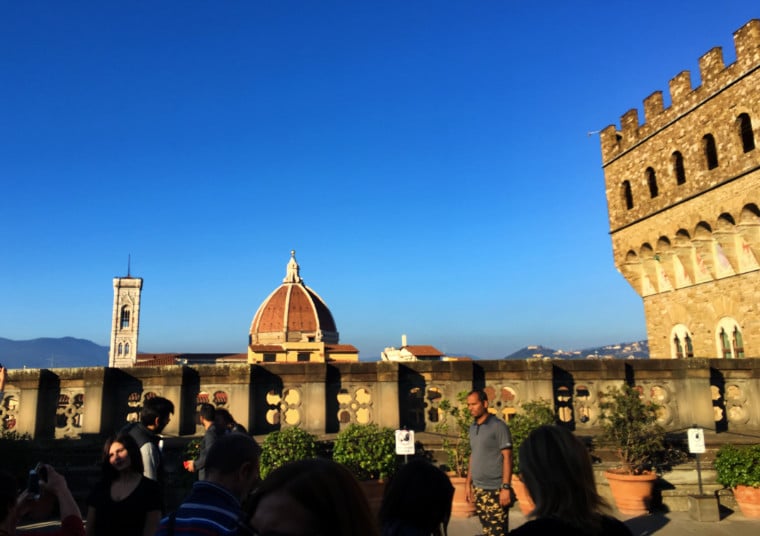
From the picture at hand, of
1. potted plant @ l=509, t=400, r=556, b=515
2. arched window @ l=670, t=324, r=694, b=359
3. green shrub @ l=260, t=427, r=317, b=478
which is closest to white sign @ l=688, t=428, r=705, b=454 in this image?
potted plant @ l=509, t=400, r=556, b=515

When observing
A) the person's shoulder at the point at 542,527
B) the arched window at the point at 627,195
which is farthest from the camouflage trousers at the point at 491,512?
the arched window at the point at 627,195

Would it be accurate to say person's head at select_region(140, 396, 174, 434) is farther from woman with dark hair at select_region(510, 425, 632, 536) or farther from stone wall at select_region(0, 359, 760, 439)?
stone wall at select_region(0, 359, 760, 439)

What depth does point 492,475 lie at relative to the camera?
17.4 ft

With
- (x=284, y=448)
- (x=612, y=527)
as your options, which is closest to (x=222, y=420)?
(x=284, y=448)

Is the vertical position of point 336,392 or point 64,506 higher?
point 336,392

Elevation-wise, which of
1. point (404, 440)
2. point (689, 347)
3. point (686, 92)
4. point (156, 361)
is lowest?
point (404, 440)

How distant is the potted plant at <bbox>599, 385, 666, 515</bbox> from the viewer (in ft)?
24.3

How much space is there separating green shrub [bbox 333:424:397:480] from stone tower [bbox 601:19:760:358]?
51.3 ft

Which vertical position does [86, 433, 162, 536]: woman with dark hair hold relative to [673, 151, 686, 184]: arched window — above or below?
A: below

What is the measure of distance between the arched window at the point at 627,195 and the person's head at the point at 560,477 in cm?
2371

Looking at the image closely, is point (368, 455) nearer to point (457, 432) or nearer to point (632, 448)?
point (457, 432)

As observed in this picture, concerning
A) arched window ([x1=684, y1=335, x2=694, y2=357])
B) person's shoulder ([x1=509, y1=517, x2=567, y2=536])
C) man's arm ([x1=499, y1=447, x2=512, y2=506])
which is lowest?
man's arm ([x1=499, y1=447, x2=512, y2=506])

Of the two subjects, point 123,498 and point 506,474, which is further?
point 506,474

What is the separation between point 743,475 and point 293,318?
110 meters
